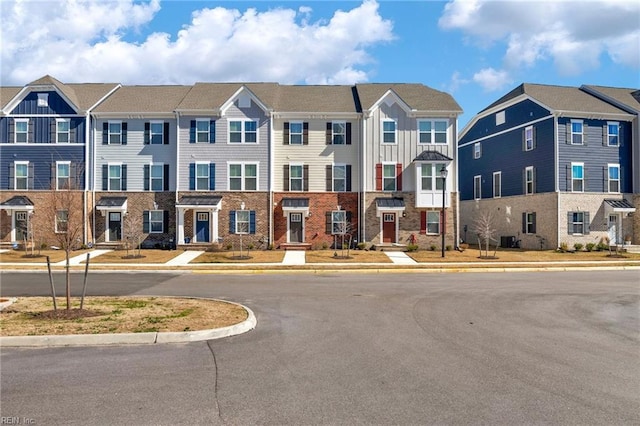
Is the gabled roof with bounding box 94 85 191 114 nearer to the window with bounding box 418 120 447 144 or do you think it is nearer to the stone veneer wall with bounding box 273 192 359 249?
the stone veneer wall with bounding box 273 192 359 249

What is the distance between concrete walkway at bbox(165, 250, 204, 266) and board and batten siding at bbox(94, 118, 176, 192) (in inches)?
223

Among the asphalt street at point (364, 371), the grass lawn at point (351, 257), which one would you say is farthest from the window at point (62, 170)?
the asphalt street at point (364, 371)

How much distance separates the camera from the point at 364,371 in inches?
280

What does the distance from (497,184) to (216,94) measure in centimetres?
2443

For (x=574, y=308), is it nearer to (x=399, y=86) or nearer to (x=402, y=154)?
(x=402, y=154)

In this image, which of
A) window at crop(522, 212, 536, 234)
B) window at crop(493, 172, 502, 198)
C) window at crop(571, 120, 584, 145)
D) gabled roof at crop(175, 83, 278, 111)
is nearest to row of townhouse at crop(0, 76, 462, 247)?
gabled roof at crop(175, 83, 278, 111)

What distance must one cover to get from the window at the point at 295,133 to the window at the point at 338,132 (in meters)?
2.25

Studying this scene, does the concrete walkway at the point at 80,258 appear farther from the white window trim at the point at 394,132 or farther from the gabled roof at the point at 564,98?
the gabled roof at the point at 564,98

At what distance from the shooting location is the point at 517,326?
10.4 metres

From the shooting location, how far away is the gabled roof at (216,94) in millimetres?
33825

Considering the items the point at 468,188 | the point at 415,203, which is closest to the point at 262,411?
the point at 415,203

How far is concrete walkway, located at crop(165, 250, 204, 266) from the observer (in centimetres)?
2677

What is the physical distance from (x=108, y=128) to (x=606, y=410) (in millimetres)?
35422

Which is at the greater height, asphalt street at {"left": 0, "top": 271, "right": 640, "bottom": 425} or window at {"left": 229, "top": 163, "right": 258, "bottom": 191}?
window at {"left": 229, "top": 163, "right": 258, "bottom": 191}
